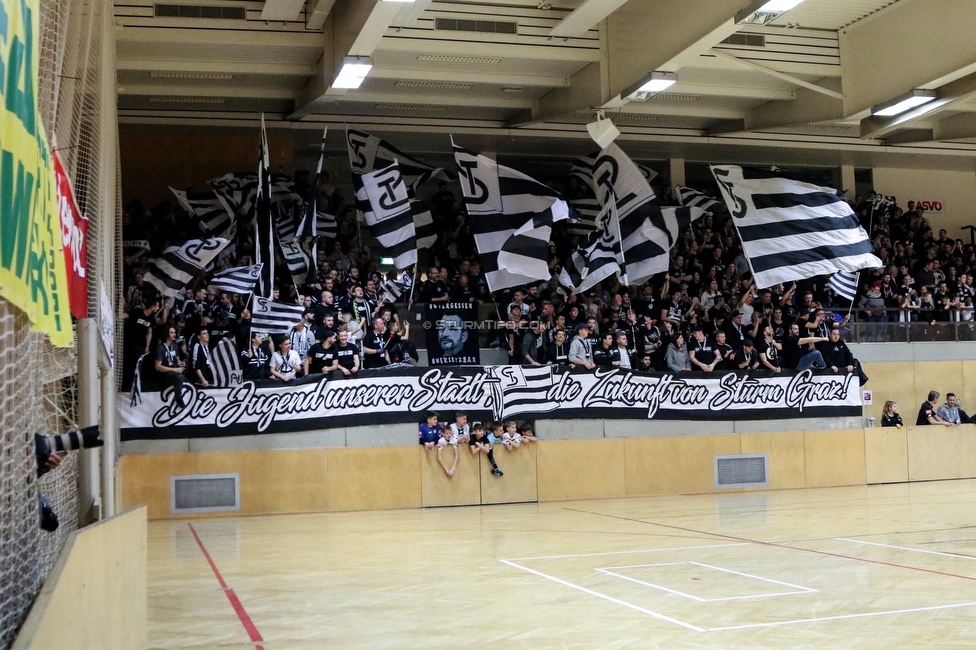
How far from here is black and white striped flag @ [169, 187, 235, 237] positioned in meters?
23.9

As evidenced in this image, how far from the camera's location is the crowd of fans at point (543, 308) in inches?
823

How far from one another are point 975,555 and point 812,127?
19995mm

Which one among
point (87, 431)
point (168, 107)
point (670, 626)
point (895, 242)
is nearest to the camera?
point (87, 431)

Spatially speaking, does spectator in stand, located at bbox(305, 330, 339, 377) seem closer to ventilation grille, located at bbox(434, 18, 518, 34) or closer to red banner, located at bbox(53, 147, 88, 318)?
ventilation grille, located at bbox(434, 18, 518, 34)

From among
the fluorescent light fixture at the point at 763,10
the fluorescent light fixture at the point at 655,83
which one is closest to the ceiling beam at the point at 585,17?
the fluorescent light fixture at the point at 655,83

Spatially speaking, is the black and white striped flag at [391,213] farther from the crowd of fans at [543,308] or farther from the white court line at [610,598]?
the white court line at [610,598]

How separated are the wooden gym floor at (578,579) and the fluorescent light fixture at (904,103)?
7.85m

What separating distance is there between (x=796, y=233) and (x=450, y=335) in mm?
7730

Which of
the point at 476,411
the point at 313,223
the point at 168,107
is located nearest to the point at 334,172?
the point at 168,107

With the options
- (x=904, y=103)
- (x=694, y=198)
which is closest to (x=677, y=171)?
(x=694, y=198)

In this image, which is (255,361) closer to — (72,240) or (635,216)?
(635,216)

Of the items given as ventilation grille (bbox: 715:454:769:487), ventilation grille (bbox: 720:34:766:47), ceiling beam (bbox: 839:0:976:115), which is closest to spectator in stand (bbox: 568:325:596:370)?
ventilation grille (bbox: 715:454:769:487)

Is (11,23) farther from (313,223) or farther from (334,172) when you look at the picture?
(334,172)

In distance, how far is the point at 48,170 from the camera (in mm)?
4246
